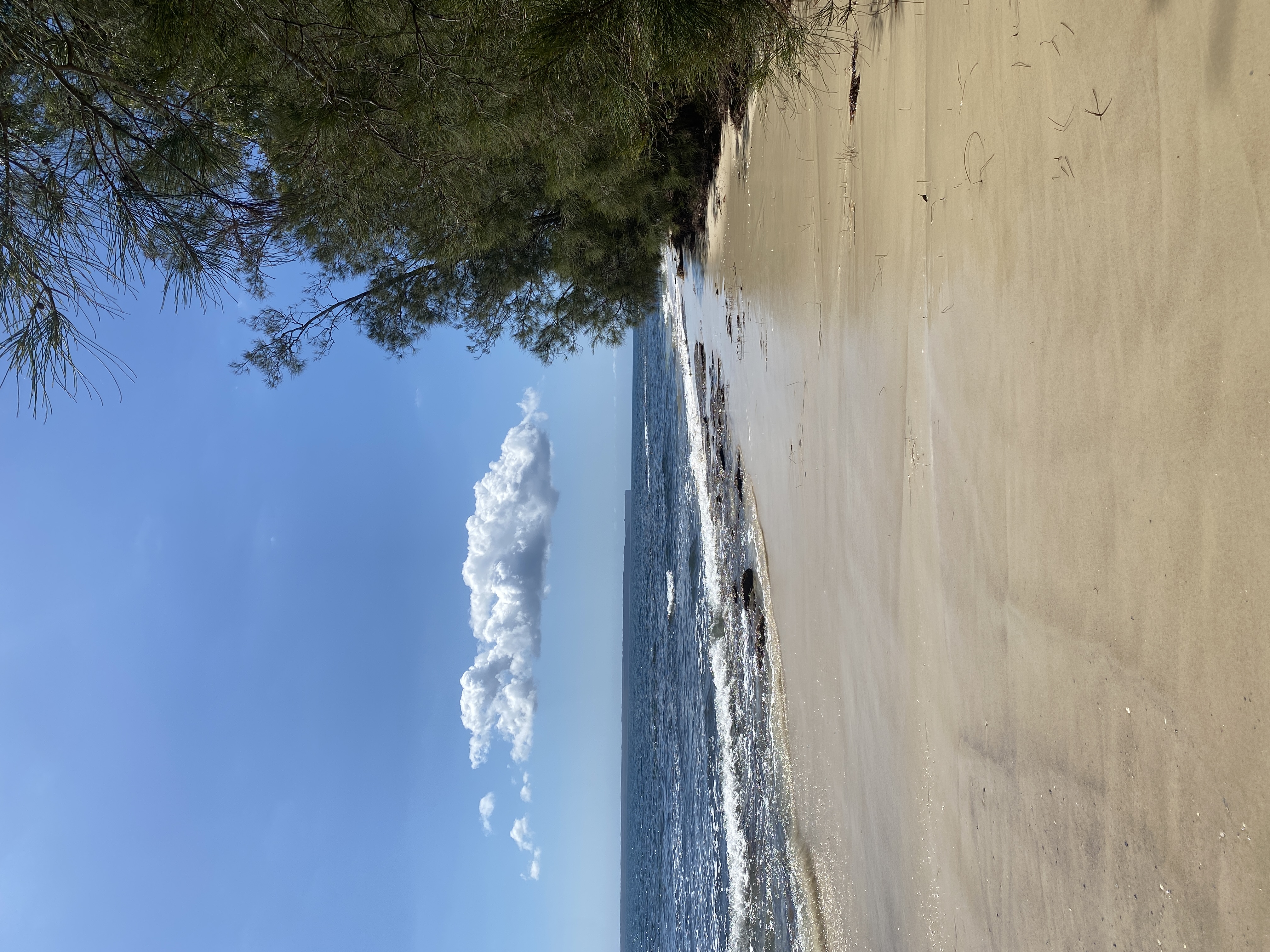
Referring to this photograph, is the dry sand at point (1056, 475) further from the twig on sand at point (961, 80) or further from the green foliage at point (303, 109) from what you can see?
the green foliage at point (303, 109)

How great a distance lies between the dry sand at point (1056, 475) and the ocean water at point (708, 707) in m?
2.04

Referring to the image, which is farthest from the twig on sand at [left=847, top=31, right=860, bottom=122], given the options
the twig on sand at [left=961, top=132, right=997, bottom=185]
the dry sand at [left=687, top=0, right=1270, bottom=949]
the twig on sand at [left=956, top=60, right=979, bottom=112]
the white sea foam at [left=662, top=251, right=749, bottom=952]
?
the white sea foam at [left=662, top=251, right=749, bottom=952]

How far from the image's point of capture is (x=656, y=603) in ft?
63.1

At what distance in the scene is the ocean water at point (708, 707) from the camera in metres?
6.58

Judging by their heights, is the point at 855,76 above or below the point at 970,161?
above

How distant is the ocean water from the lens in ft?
21.6

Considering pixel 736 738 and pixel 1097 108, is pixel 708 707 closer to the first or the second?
pixel 736 738

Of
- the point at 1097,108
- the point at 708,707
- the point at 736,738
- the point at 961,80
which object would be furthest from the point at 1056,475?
the point at 708,707

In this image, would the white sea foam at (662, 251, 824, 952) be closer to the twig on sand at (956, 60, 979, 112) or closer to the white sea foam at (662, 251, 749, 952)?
the white sea foam at (662, 251, 749, 952)

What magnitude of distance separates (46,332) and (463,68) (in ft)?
7.19

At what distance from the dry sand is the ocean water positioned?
6.70 ft

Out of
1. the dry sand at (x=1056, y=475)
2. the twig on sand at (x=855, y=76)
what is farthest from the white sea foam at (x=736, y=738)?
the twig on sand at (x=855, y=76)

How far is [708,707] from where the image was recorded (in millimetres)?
10148

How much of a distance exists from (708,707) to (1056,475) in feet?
28.0
